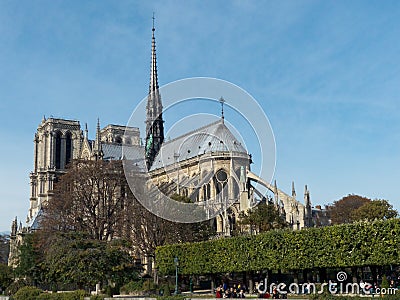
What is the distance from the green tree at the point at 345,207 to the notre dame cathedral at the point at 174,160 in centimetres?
365

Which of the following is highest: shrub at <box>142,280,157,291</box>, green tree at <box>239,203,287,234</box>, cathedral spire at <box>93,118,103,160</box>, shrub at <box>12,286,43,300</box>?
cathedral spire at <box>93,118,103,160</box>

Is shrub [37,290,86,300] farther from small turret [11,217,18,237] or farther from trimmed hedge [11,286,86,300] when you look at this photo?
small turret [11,217,18,237]

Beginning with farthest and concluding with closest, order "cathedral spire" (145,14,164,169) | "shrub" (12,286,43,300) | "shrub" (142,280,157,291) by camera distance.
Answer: "cathedral spire" (145,14,164,169) → "shrub" (142,280,157,291) → "shrub" (12,286,43,300)

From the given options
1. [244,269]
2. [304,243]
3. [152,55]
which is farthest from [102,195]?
[152,55]

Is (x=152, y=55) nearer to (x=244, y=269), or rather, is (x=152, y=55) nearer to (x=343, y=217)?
(x=343, y=217)

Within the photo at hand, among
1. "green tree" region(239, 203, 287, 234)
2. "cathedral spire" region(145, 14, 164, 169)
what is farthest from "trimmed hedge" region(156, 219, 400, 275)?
"cathedral spire" region(145, 14, 164, 169)

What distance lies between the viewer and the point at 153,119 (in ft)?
326

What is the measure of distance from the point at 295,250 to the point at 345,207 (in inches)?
1982

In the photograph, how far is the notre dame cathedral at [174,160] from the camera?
69375 millimetres

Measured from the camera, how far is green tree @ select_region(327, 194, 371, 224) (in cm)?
8438

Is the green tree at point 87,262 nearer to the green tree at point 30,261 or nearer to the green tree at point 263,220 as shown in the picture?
the green tree at point 30,261

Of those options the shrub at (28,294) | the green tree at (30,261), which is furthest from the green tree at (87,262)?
the green tree at (30,261)

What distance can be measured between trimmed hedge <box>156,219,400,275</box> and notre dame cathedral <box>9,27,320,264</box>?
13.0m

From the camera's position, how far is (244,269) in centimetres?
4297
